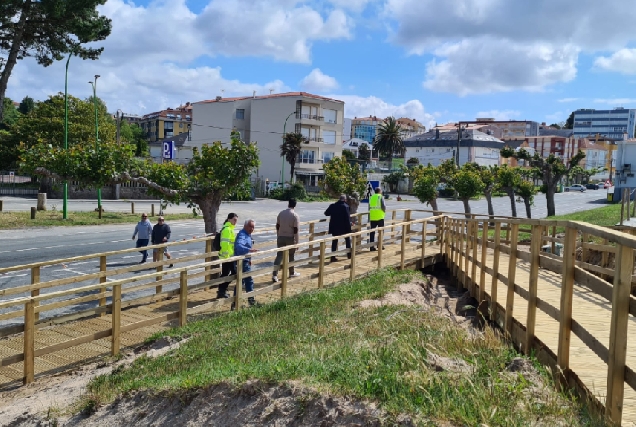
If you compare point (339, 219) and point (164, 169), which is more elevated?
point (164, 169)

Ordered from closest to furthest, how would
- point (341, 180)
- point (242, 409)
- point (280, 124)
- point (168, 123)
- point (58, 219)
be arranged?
point (242, 409), point (341, 180), point (58, 219), point (280, 124), point (168, 123)

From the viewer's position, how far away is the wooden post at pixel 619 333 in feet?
12.1

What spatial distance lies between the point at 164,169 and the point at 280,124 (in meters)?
55.1

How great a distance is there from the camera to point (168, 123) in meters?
121

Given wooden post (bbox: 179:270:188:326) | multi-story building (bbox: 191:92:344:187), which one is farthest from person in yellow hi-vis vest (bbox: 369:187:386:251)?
multi-story building (bbox: 191:92:344:187)

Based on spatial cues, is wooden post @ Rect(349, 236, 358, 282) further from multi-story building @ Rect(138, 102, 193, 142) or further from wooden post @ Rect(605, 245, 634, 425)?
multi-story building @ Rect(138, 102, 193, 142)

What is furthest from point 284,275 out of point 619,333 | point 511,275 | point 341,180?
point 341,180

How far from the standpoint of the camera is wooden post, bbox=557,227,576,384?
184 inches

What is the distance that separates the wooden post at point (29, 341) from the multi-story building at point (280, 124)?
200ft

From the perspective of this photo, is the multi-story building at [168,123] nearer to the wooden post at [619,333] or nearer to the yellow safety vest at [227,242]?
the yellow safety vest at [227,242]

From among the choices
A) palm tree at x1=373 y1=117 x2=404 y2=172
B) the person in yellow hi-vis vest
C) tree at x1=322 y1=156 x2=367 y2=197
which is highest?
palm tree at x1=373 y1=117 x2=404 y2=172

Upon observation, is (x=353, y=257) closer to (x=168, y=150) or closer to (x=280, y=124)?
(x=168, y=150)

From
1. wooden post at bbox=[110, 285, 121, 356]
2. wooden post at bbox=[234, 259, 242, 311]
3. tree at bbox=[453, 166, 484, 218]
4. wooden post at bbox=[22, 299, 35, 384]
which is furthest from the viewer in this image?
tree at bbox=[453, 166, 484, 218]

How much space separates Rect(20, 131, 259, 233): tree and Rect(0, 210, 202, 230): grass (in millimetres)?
12911
